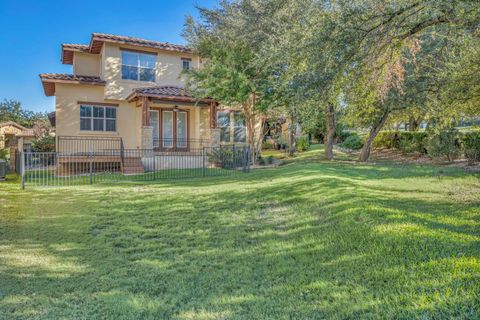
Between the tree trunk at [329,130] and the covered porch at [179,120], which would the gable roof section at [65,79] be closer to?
the covered porch at [179,120]

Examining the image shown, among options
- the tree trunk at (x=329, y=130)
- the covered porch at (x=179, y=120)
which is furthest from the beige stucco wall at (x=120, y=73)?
the tree trunk at (x=329, y=130)

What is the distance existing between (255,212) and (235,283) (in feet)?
11.5

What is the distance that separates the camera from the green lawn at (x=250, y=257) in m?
3.41

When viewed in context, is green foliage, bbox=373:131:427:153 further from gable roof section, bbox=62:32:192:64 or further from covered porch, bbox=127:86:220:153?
gable roof section, bbox=62:32:192:64

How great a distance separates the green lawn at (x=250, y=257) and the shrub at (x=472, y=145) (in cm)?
921

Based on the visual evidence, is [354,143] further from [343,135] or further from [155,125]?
[155,125]

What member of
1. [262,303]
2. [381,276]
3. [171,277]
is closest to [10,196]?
[171,277]

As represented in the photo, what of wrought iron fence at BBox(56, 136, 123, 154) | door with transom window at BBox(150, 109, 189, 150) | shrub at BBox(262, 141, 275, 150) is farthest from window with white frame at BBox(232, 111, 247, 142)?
wrought iron fence at BBox(56, 136, 123, 154)

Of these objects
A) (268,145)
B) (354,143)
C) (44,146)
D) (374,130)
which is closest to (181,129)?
(44,146)

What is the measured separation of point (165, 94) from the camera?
18203 mm

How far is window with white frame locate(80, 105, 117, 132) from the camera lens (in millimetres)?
19016

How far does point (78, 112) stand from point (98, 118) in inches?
42.8

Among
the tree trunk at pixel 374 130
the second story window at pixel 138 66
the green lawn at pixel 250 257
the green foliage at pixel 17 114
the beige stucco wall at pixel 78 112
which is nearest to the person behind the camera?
the green lawn at pixel 250 257

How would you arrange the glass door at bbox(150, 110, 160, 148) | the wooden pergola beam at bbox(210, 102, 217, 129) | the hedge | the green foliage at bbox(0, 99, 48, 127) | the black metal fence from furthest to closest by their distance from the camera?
the green foliage at bbox(0, 99, 48, 127) → the glass door at bbox(150, 110, 160, 148) → the wooden pergola beam at bbox(210, 102, 217, 129) → the hedge → the black metal fence
